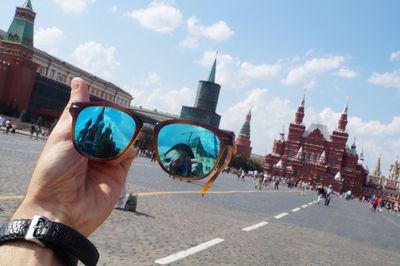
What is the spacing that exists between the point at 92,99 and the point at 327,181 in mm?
90889

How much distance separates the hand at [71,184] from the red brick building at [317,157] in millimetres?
87502

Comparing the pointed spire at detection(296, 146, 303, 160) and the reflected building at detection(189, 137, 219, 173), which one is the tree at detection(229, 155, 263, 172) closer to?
the pointed spire at detection(296, 146, 303, 160)

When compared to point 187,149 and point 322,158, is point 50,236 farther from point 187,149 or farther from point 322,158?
point 322,158

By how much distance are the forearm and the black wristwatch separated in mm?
16

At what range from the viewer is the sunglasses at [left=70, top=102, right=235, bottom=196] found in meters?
1.72

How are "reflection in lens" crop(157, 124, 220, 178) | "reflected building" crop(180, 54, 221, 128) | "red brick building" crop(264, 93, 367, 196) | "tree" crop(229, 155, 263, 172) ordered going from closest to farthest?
1. "reflection in lens" crop(157, 124, 220, 178)
2. "red brick building" crop(264, 93, 367, 196)
3. "tree" crop(229, 155, 263, 172)
4. "reflected building" crop(180, 54, 221, 128)

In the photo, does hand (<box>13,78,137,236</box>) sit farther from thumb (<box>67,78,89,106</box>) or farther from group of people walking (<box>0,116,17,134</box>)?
group of people walking (<box>0,116,17,134</box>)

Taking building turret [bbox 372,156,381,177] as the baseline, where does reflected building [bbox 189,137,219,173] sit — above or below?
below

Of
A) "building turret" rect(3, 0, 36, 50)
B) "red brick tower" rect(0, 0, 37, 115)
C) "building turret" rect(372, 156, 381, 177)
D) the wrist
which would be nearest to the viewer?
the wrist

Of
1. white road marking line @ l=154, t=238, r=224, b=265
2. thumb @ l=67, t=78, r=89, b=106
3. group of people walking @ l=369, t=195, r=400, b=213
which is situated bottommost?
white road marking line @ l=154, t=238, r=224, b=265

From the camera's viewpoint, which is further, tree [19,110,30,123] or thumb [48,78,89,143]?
tree [19,110,30,123]

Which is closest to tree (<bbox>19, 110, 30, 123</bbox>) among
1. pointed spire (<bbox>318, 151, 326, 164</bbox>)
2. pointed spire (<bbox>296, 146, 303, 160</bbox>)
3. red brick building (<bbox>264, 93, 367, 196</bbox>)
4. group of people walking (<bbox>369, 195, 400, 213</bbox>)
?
group of people walking (<bbox>369, 195, 400, 213</bbox>)

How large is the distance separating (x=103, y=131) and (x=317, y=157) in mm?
92645

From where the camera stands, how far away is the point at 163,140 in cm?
226
